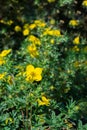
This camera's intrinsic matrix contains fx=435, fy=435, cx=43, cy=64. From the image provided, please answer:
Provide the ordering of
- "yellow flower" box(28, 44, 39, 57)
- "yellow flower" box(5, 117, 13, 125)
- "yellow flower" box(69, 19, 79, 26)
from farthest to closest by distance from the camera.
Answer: "yellow flower" box(69, 19, 79, 26), "yellow flower" box(28, 44, 39, 57), "yellow flower" box(5, 117, 13, 125)

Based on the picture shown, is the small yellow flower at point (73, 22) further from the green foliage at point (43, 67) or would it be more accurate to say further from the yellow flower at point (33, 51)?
the yellow flower at point (33, 51)

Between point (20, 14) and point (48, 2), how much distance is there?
395mm

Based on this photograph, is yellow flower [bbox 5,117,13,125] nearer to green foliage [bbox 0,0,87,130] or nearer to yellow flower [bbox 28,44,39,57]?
green foliage [bbox 0,0,87,130]

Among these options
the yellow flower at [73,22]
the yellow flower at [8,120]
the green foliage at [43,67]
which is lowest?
the yellow flower at [8,120]

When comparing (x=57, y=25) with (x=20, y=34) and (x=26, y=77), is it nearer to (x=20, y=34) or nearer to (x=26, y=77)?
(x=20, y=34)

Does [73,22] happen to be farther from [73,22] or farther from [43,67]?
[43,67]

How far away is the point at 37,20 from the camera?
5.45m

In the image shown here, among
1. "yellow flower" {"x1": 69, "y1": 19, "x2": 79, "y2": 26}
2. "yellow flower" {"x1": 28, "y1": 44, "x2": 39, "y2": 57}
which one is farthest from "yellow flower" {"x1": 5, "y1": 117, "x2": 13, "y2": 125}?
"yellow flower" {"x1": 69, "y1": 19, "x2": 79, "y2": 26}

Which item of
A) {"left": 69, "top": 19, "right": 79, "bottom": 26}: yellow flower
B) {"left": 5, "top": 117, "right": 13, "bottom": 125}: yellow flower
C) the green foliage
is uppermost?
{"left": 69, "top": 19, "right": 79, "bottom": 26}: yellow flower

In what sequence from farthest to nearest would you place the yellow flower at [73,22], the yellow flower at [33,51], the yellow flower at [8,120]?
the yellow flower at [73,22] < the yellow flower at [33,51] < the yellow flower at [8,120]

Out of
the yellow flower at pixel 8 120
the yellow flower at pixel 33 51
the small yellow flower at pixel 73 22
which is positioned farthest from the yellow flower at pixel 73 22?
the yellow flower at pixel 8 120

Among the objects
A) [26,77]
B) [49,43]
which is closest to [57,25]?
[49,43]

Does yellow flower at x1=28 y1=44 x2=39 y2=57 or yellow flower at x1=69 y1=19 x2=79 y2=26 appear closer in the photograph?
yellow flower at x1=28 y1=44 x2=39 y2=57

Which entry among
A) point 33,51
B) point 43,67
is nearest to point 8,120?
point 43,67
